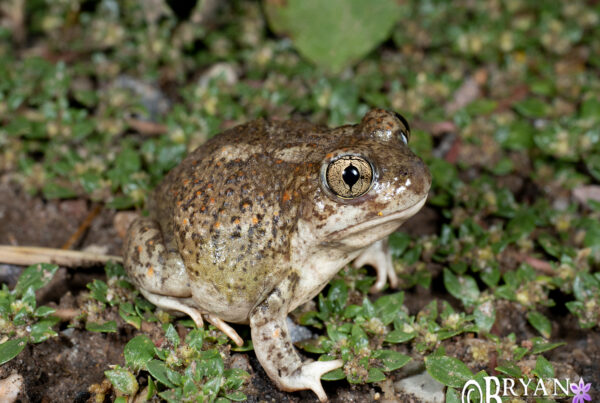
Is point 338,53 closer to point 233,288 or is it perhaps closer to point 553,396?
point 233,288

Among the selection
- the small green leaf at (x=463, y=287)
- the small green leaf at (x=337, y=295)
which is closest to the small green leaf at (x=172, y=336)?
the small green leaf at (x=337, y=295)

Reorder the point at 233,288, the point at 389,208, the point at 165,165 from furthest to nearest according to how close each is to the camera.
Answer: the point at 165,165
the point at 233,288
the point at 389,208

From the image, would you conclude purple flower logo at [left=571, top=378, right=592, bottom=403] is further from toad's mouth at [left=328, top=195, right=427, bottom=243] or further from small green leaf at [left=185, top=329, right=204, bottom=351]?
small green leaf at [left=185, top=329, right=204, bottom=351]

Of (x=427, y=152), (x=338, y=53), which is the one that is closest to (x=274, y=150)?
(x=427, y=152)

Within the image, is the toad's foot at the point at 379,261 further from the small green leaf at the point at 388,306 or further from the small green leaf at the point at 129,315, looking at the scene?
the small green leaf at the point at 129,315

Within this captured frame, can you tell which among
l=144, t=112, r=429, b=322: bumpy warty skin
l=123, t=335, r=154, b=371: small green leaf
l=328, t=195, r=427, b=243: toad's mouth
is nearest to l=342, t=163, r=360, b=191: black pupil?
l=144, t=112, r=429, b=322: bumpy warty skin

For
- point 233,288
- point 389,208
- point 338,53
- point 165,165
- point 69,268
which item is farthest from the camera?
point 338,53

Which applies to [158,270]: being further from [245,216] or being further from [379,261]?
[379,261]
